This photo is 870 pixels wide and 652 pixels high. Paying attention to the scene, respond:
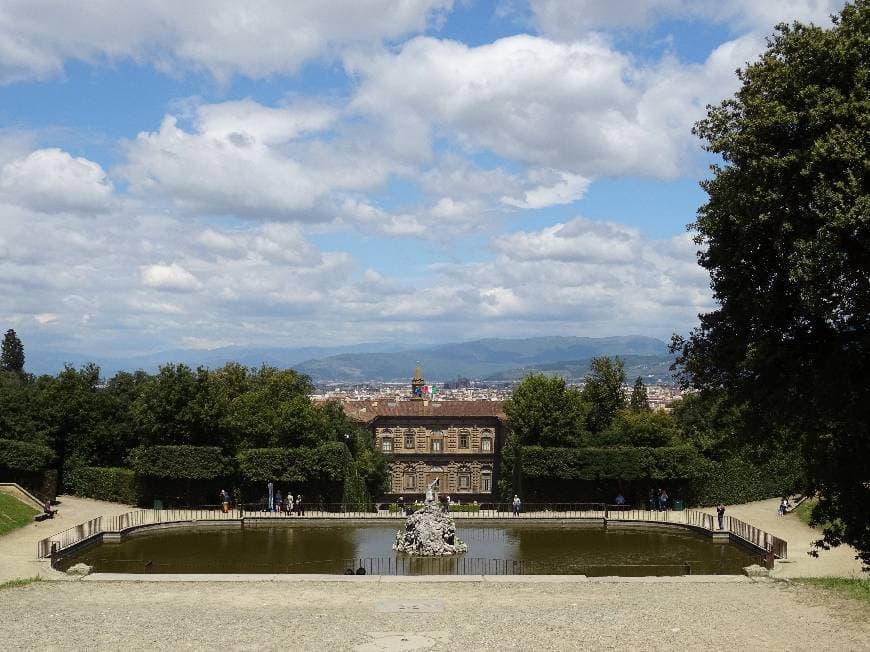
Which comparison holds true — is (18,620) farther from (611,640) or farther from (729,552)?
(729,552)

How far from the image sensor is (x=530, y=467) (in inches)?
2055

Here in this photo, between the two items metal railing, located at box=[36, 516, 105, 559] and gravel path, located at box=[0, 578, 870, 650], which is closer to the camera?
gravel path, located at box=[0, 578, 870, 650]

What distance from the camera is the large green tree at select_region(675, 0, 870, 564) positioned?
16078mm

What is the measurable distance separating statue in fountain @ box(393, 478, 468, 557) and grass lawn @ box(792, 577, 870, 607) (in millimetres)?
13761

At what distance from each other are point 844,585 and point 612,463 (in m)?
26.1

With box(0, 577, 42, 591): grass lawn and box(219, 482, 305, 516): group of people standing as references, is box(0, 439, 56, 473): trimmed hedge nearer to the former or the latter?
box(219, 482, 305, 516): group of people standing

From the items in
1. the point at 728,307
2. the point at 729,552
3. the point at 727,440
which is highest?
the point at 728,307

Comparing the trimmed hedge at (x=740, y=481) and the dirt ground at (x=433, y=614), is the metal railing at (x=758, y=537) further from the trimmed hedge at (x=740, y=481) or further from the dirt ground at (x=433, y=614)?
the trimmed hedge at (x=740, y=481)

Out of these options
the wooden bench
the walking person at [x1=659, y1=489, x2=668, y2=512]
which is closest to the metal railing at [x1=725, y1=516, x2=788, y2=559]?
the walking person at [x1=659, y1=489, x2=668, y2=512]

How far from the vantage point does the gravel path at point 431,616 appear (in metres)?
19.5

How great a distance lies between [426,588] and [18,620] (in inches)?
433

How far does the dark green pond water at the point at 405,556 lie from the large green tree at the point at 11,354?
8296cm

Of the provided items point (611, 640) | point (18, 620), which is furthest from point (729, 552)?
point (18, 620)

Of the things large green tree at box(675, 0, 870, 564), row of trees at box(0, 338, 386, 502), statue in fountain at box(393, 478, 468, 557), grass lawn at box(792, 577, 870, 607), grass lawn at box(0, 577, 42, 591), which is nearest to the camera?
large green tree at box(675, 0, 870, 564)
